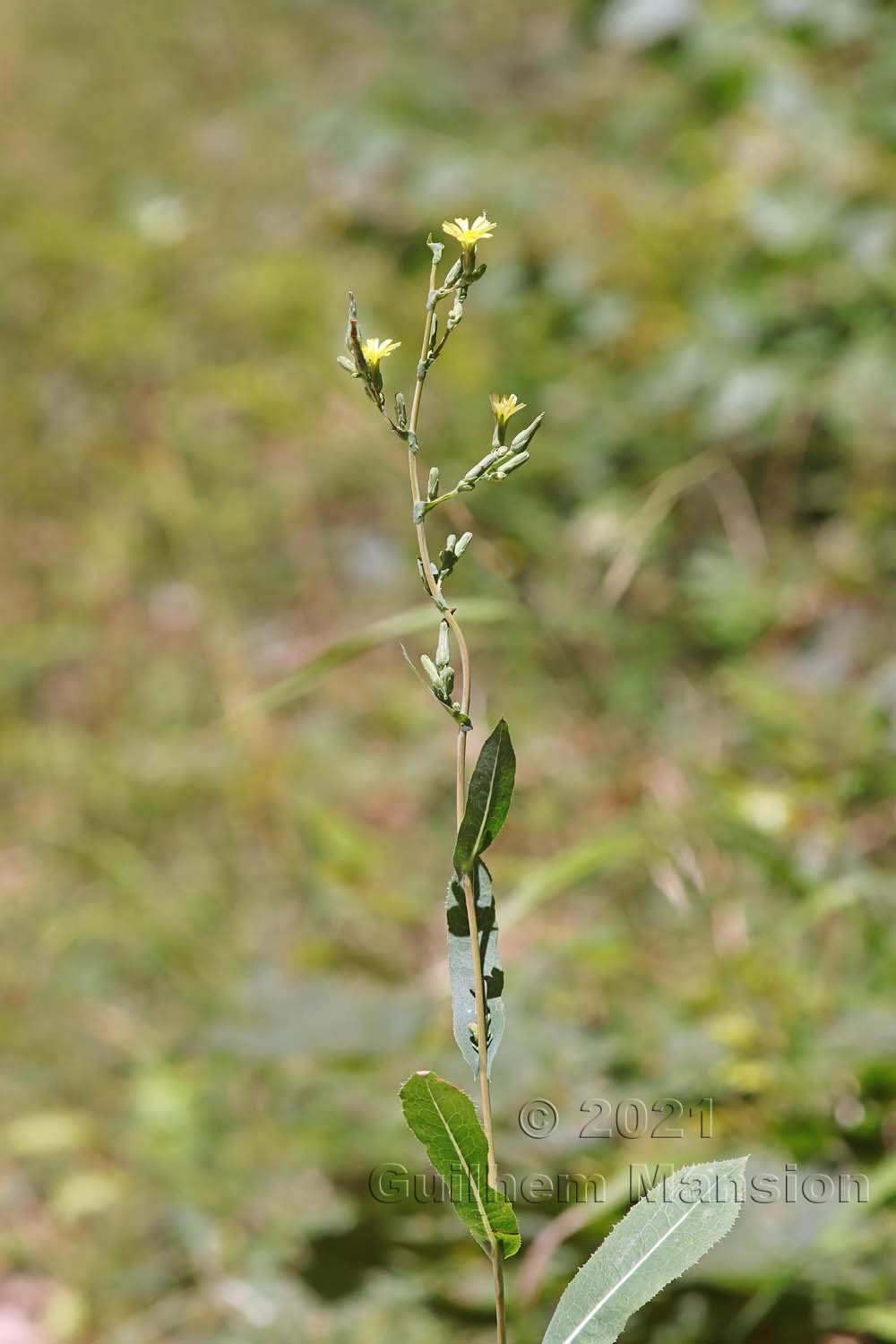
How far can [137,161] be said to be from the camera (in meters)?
3.46

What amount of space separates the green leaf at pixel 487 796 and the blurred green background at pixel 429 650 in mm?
531

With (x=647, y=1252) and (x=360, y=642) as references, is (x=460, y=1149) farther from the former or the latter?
(x=360, y=642)

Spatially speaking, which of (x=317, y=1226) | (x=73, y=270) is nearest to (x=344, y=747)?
(x=317, y=1226)

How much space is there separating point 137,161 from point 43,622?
1542 millimetres

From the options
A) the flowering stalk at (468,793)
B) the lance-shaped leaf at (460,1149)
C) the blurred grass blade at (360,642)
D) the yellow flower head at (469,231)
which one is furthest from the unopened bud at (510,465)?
the blurred grass blade at (360,642)

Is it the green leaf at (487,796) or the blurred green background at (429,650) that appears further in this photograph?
the blurred green background at (429,650)

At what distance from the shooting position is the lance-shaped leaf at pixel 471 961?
0.63 metres

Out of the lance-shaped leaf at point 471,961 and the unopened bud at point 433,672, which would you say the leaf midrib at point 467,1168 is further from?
the unopened bud at point 433,672

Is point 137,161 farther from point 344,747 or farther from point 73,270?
point 344,747

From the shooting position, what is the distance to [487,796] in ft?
2.00

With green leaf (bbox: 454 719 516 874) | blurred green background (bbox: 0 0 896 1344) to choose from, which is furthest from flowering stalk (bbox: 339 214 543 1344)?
blurred green background (bbox: 0 0 896 1344)

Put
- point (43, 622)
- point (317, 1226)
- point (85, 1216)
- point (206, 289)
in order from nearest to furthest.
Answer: point (317, 1226) < point (85, 1216) < point (43, 622) < point (206, 289)

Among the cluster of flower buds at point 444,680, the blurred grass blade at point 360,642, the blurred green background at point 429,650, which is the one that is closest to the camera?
the cluster of flower buds at point 444,680

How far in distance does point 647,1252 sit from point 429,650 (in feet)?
4.95
